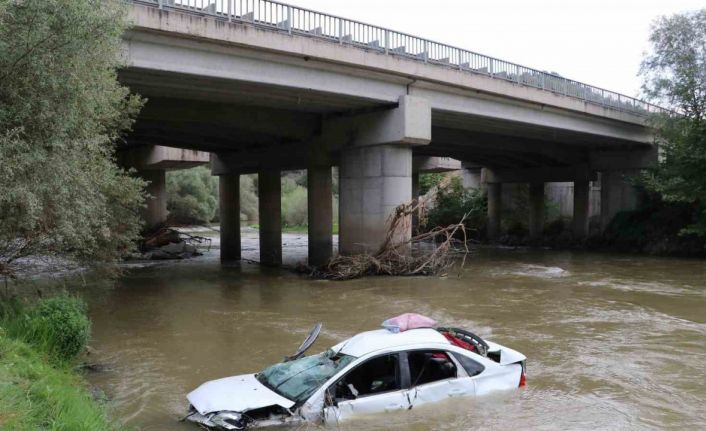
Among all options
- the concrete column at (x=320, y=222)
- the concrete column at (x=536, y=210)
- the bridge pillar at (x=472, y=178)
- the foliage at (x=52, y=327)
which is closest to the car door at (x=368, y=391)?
the foliage at (x=52, y=327)

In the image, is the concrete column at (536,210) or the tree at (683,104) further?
the concrete column at (536,210)

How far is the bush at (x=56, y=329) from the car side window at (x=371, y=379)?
4.11 metres

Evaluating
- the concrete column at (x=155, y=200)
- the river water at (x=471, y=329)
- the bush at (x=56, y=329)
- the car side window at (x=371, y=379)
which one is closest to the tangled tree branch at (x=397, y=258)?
the river water at (x=471, y=329)

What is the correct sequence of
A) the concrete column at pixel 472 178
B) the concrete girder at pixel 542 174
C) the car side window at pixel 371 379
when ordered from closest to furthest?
the car side window at pixel 371 379, the concrete girder at pixel 542 174, the concrete column at pixel 472 178

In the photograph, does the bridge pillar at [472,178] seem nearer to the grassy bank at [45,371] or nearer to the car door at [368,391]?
the grassy bank at [45,371]

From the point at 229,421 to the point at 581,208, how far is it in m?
37.3

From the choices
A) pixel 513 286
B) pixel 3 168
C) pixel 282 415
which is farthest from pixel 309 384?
pixel 513 286

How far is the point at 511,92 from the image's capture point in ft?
78.2

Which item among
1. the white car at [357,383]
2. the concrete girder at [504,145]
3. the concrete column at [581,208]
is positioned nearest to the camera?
the white car at [357,383]

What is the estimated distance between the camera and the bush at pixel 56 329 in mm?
8078

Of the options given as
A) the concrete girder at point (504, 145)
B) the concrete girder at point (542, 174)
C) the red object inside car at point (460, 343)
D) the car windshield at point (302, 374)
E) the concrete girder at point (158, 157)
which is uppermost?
the concrete girder at point (504, 145)

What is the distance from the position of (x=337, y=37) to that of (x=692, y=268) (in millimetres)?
17106

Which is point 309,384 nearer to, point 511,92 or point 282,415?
point 282,415

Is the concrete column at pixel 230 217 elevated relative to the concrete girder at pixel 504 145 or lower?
lower
